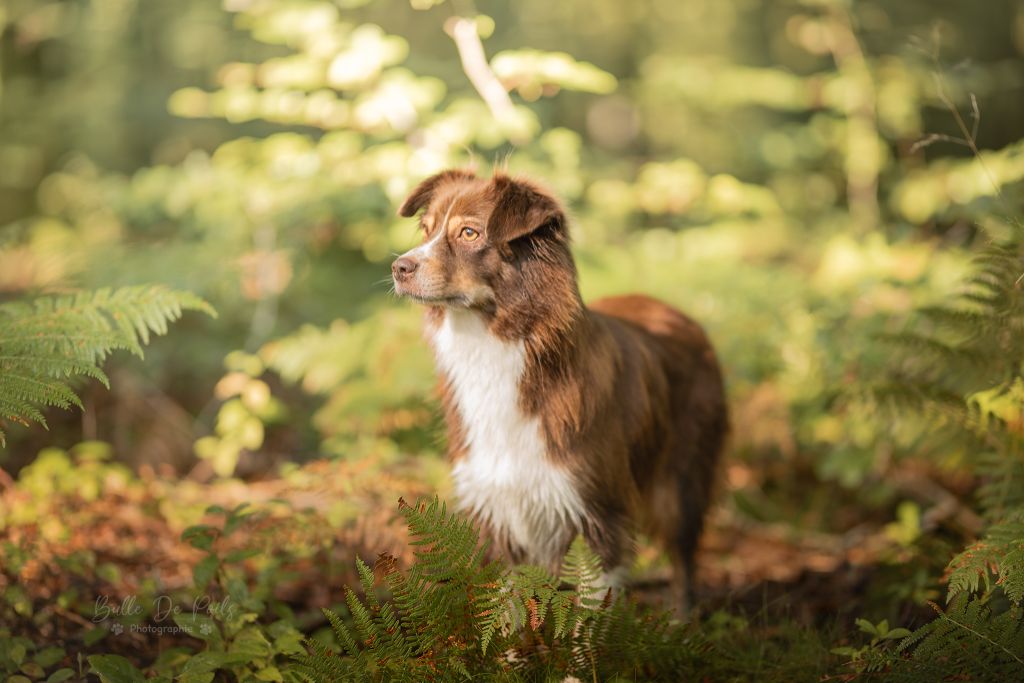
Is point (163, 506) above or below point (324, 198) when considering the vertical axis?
below

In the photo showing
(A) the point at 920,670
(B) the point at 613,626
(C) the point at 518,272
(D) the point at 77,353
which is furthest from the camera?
(C) the point at 518,272

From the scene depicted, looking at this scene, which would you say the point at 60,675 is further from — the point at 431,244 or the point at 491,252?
the point at 491,252

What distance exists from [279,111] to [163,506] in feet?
9.20

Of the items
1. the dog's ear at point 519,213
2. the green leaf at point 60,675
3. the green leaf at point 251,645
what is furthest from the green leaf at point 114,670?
the dog's ear at point 519,213

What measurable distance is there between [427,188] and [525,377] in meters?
1.13

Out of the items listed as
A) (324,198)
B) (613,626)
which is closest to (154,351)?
(324,198)

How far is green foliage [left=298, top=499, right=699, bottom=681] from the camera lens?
109 inches

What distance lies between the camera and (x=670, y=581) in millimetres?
4926

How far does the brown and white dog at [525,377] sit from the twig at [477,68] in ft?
7.01

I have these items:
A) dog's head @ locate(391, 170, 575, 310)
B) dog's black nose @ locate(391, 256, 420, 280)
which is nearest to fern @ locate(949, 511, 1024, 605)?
dog's head @ locate(391, 170, 575, 310)

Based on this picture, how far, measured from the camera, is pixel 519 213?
352 cm

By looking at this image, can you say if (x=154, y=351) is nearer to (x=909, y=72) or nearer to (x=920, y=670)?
(x=920, y=670)

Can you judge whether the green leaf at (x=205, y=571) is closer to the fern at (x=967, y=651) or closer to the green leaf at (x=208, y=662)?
the green leaf at (x=208, y=662)

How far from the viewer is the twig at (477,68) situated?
576 centimetres
